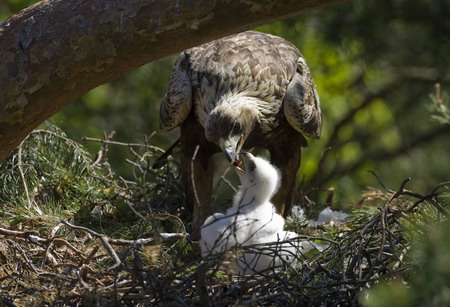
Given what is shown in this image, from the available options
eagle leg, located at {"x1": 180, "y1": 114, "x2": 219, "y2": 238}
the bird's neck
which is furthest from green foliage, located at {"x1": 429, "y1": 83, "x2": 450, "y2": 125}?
eagle leg, located at {"x1": 180, "y1": 114, "x2": 219, "y2": 238}

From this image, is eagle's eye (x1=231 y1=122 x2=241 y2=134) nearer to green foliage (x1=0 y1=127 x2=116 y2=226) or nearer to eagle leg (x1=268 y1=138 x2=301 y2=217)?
eagle leg (x1=268 y1=138 x2=301 y2=217)

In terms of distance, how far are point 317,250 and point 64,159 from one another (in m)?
2.63

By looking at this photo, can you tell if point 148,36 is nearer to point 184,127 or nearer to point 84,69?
point 84,69

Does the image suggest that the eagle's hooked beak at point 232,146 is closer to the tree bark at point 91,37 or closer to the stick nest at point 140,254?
the stick nest at point 140,254

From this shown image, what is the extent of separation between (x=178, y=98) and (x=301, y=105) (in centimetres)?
93

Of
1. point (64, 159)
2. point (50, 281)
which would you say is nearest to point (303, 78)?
point (64, 159)

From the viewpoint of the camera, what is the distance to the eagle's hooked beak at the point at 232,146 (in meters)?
6.31

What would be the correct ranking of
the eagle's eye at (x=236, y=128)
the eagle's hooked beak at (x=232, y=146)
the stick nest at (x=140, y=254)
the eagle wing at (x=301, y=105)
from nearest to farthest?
the stick nest at (x=140, y=254)
the eagle's hooked beak at (x=232, y=146)
the eagle's eye at (x=236, y=128)
the eagle wing at (x=301, y=105)

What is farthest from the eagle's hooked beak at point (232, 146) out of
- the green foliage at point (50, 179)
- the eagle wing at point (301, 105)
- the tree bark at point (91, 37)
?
the tree bark at point (91, 37)

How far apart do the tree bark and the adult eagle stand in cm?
175

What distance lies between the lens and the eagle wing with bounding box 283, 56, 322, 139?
23.1ft

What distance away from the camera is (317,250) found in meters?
5.50

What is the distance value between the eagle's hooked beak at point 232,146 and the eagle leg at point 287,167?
74 cm

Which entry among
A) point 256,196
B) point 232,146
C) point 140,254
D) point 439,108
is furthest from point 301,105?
point 140,254
